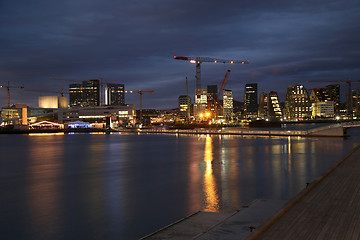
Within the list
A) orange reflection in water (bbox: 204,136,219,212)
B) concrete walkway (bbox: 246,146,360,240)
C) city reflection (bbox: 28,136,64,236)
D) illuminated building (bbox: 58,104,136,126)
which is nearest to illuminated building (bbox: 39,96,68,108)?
illuminated building (bbox: 58,104,136,126)

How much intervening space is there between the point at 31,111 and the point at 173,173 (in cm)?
14591

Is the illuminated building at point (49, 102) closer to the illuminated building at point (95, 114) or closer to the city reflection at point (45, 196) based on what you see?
the illuminated building at point (95, 114)

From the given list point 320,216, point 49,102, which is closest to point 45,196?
point 320,216

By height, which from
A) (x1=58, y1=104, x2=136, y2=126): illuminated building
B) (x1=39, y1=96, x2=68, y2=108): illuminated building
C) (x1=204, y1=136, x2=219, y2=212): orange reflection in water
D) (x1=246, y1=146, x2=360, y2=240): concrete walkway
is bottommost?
(x1=204, y1=136, x2=219, y2=212): orange reflection in water

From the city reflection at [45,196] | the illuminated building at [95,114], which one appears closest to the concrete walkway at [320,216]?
the city reflection at [45,196]

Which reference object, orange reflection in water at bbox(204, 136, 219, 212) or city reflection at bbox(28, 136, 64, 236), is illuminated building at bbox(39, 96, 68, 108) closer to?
city reflection at bbox(28, 136, 64, 236)

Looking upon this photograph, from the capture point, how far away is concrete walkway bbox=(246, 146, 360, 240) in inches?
286

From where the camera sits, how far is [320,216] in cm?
855

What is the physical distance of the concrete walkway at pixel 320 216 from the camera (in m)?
7.27

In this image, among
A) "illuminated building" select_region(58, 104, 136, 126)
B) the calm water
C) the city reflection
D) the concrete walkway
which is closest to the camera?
the concrete walkway

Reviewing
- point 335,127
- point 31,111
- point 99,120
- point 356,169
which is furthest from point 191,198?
point 31,111

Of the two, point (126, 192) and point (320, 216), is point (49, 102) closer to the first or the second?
point (126, 192)

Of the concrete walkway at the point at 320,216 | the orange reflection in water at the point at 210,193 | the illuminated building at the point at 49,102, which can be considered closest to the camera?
the concrete walkway at the point at 320,216

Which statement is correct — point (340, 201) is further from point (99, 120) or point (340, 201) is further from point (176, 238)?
point (99, 120)
